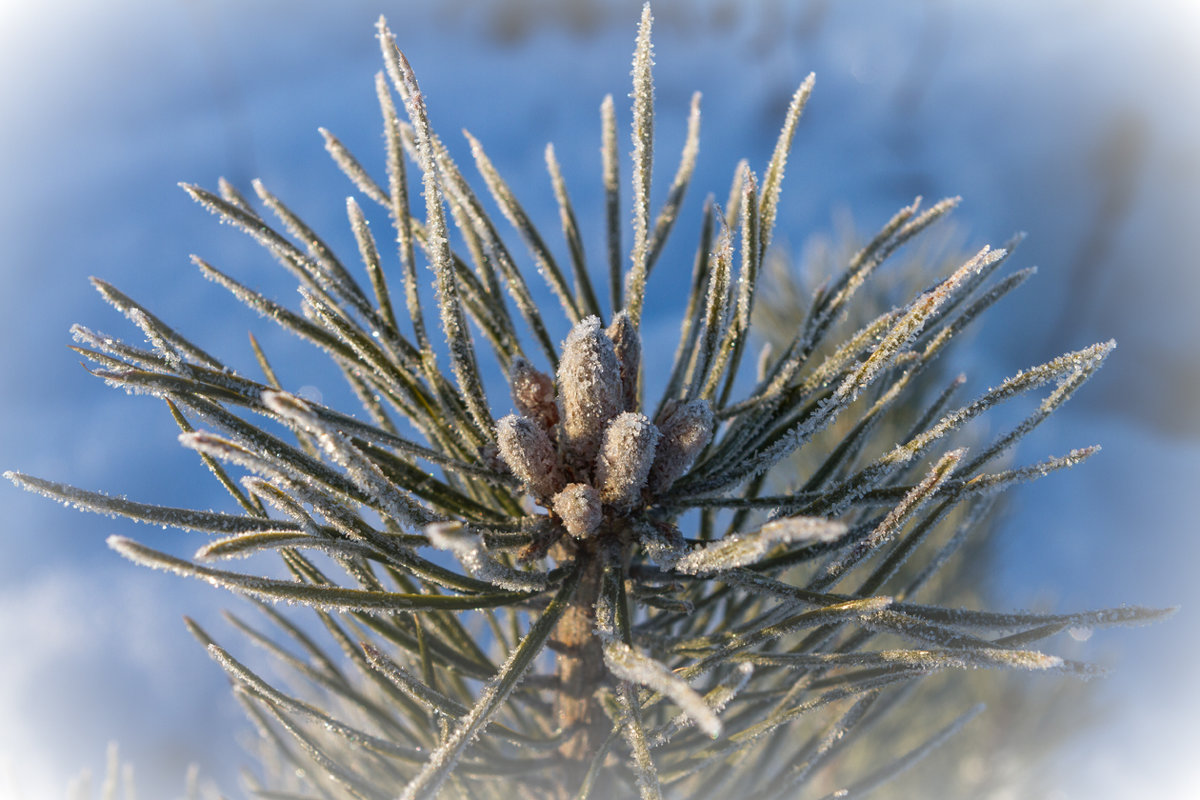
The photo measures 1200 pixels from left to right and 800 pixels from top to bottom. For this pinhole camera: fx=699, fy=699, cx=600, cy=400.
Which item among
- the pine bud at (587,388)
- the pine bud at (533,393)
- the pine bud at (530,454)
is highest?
the pine bud at (533,393)

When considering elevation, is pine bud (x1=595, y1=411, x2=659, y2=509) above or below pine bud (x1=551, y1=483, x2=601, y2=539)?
above

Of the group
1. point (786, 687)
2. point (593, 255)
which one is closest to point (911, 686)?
point (786, 687)

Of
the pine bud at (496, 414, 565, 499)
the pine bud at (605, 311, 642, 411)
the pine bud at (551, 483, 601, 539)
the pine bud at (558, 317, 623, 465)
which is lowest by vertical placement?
the pine bud at (551, 483, 601, 539)

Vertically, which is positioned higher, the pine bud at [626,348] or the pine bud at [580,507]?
the pine bud at [626,348]
